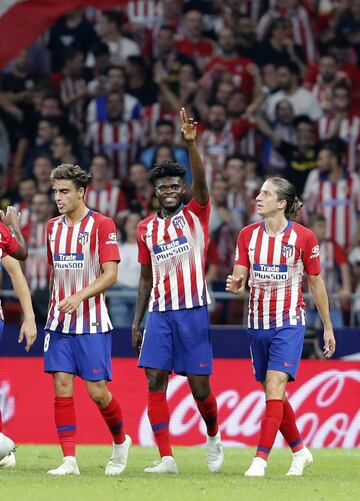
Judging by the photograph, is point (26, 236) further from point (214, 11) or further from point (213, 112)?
point (214, 11)

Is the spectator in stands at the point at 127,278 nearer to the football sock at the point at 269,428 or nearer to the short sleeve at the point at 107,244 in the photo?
the short sleeve at the point at 107,244

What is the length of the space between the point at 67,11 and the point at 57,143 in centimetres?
209

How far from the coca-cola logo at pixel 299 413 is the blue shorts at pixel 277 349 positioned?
11.9ft

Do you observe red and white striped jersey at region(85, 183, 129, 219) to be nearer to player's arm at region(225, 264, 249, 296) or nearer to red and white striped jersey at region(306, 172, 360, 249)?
red and white striped jersey at region(306, 172, 360, 249)

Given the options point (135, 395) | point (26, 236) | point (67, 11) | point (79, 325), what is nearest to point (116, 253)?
point (79, 325)

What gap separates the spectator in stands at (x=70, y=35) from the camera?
18531 millimetres

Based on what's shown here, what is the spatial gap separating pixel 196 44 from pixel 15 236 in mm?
9273

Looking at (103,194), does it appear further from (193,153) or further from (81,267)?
(193,153)

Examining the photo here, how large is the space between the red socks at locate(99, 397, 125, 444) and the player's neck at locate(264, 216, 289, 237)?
1678mm

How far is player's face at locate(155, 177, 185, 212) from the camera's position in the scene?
9.32 m

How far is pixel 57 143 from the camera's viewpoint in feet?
55.7

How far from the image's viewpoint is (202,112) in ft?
57.2

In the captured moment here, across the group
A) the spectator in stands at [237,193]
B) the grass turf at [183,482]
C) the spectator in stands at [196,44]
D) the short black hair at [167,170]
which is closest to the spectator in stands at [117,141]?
the spectator in stands at [196,44]

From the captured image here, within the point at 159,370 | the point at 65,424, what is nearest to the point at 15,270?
the point at 65,424
